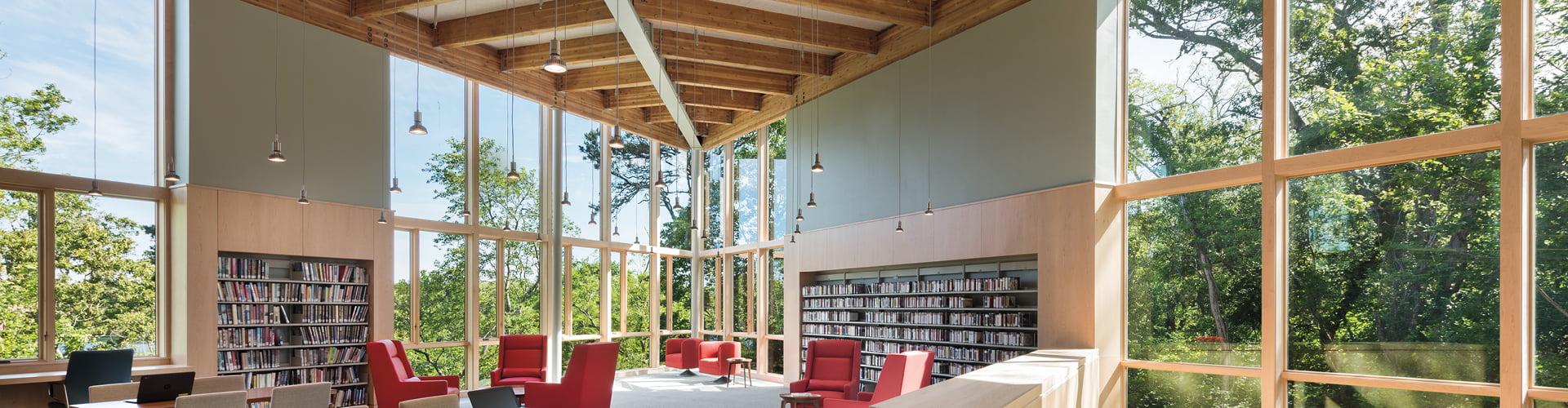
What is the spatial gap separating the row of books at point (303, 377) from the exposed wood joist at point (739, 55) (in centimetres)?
516

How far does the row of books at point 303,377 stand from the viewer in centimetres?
886

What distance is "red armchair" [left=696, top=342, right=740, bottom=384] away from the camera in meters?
13.2

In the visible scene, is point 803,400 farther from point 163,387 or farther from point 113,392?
point 113,392

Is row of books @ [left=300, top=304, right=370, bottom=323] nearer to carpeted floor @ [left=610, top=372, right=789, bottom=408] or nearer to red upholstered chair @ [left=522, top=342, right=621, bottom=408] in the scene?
red upholstered chair @ [left=522, top=342, right=621, bottom=408]

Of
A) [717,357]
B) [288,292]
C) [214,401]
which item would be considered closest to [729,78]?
[717,357]

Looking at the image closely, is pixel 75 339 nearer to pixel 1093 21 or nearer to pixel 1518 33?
pixel 1093 21

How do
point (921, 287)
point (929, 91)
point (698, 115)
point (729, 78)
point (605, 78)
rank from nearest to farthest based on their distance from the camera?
1. point (929, 91)
2. point (921, 287)
3. point (605, 78)
4. point (729, 78)
5. point (698, 115)

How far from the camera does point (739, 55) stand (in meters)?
11.6

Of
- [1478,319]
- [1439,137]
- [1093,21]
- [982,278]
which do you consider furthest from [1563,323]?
[982,278]

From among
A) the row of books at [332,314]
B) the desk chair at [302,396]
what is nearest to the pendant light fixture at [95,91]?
the row of books at [332,314]

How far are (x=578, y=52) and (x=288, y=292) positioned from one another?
4361 mm

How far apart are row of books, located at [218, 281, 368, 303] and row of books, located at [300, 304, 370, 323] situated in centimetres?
9

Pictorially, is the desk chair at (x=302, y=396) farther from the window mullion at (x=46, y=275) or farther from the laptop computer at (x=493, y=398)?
the window mullion at (x=46, y=275)

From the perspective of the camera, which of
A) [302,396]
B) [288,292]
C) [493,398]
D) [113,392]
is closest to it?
[302,396]
